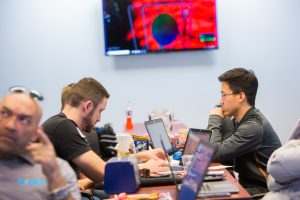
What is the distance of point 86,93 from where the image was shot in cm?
266

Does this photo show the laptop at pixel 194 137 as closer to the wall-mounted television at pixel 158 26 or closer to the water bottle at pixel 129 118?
the water bottle at pixel 129 118

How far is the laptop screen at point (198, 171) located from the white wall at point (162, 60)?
319 centimetres

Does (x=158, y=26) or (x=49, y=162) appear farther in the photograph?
A: (x=158, y=26)

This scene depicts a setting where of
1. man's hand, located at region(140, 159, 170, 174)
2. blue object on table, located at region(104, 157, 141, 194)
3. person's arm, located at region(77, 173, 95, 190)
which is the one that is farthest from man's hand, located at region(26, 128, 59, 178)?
person's arm, located at region(77, 173, 95, 190)

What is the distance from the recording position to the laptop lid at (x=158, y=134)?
316cm

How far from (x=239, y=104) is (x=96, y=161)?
1124 mm

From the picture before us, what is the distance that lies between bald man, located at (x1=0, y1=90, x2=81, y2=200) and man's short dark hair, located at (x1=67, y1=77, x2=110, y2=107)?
3.26 feet

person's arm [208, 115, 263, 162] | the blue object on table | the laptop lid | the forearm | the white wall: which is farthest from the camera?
the white wall

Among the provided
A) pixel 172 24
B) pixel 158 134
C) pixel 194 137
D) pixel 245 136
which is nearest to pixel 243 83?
pixel 245 136

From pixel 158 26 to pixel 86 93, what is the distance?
2.38m

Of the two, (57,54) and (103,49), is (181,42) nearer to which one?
(103,49)

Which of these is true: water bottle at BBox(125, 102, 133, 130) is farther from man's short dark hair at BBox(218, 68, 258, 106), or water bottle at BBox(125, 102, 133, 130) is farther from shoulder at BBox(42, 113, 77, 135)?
shoulder at BBox(42, 113, 77, 135)

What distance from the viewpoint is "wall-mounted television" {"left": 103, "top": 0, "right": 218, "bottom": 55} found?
15.9ft

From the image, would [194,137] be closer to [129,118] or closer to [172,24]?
[129,118]
